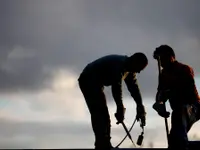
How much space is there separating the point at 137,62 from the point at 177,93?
1.01m

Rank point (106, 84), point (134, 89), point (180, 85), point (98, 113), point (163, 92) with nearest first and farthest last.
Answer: point (180, 85) < point (163, 92) < point (98, 113) < point (106, 84) < point (134, 89)

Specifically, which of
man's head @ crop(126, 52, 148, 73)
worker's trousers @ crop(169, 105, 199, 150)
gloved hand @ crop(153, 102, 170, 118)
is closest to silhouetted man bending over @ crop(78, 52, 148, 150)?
man's head @ crop(126, 52, 148, 73)

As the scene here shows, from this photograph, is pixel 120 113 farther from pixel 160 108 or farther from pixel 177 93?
pixel 177 93

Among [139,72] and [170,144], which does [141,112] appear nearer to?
[139,72]

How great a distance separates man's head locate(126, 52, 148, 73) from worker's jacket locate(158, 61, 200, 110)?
588 millimetres

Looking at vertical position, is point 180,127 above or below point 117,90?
below

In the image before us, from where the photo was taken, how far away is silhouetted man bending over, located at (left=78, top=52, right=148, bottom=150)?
9.20 m

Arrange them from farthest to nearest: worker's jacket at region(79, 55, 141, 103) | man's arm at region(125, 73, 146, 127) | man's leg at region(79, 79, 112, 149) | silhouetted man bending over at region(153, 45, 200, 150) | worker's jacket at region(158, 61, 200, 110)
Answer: man's arm at region(125, 73, 146, 127) < worker's jacket at region(79, 55, 141, 103) < man's leg at region(79, 79, 112, 149) < worker's jacket at region(158, 61, 200, 110) < silhouetted man bending over at region(153, 45, 200, 150)

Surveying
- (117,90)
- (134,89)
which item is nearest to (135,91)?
(134,89)

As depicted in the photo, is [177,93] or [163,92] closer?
[177,93]

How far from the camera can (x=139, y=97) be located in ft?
32.5

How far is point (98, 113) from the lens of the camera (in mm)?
9352

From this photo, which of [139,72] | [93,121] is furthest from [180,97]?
[93,121]

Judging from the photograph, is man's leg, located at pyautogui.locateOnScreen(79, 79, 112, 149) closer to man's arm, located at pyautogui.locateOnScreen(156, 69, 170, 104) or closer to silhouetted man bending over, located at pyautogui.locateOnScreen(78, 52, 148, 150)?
silhouetted man bending over, located at pyautogui.locateOnScreen(78, 52, 148, 150)
